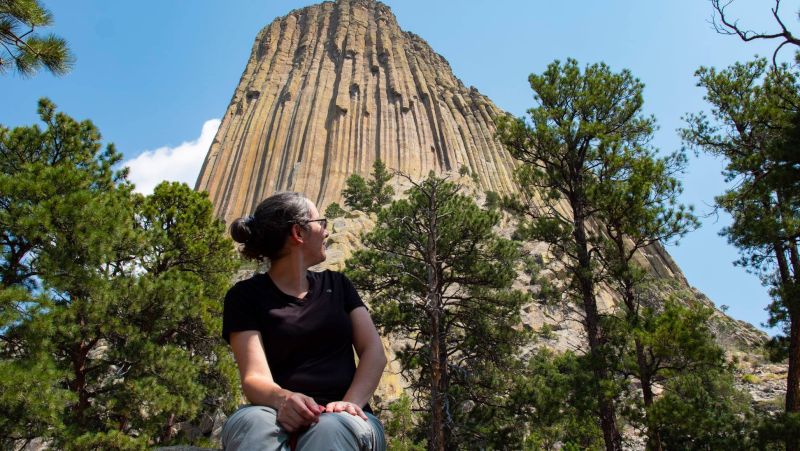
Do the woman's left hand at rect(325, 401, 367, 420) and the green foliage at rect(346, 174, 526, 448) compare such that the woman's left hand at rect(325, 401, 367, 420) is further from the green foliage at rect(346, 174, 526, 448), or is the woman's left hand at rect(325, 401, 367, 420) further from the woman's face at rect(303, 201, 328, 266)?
the green foliage at rect(346, 174, 526, 448)

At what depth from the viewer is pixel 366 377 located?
2.44 metres

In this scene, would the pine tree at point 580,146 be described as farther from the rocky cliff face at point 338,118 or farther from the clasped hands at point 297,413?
the rocky cliff face at point 338,118

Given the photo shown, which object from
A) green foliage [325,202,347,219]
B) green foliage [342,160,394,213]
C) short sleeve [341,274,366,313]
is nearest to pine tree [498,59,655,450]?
short sleeve [341,274,366,313]

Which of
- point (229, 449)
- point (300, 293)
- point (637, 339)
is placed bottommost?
point (229, 449)

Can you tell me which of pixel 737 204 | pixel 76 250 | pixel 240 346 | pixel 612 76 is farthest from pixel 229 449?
pixel 612 76

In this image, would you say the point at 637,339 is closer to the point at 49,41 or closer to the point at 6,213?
the point at 49,41

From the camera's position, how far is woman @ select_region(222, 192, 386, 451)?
206 centimetres

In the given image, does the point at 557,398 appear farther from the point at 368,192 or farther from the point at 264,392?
the point at 368,192

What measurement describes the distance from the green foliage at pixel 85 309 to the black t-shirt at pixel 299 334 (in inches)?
273

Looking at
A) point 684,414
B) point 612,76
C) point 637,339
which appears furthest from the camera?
point 612,76

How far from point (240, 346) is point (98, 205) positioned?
27.9 feet

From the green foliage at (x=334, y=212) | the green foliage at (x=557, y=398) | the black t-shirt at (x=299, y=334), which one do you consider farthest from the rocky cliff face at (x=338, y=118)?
the black t-shirt at (x=299, y=334)

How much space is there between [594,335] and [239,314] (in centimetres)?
1002

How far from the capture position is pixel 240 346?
2412mm
